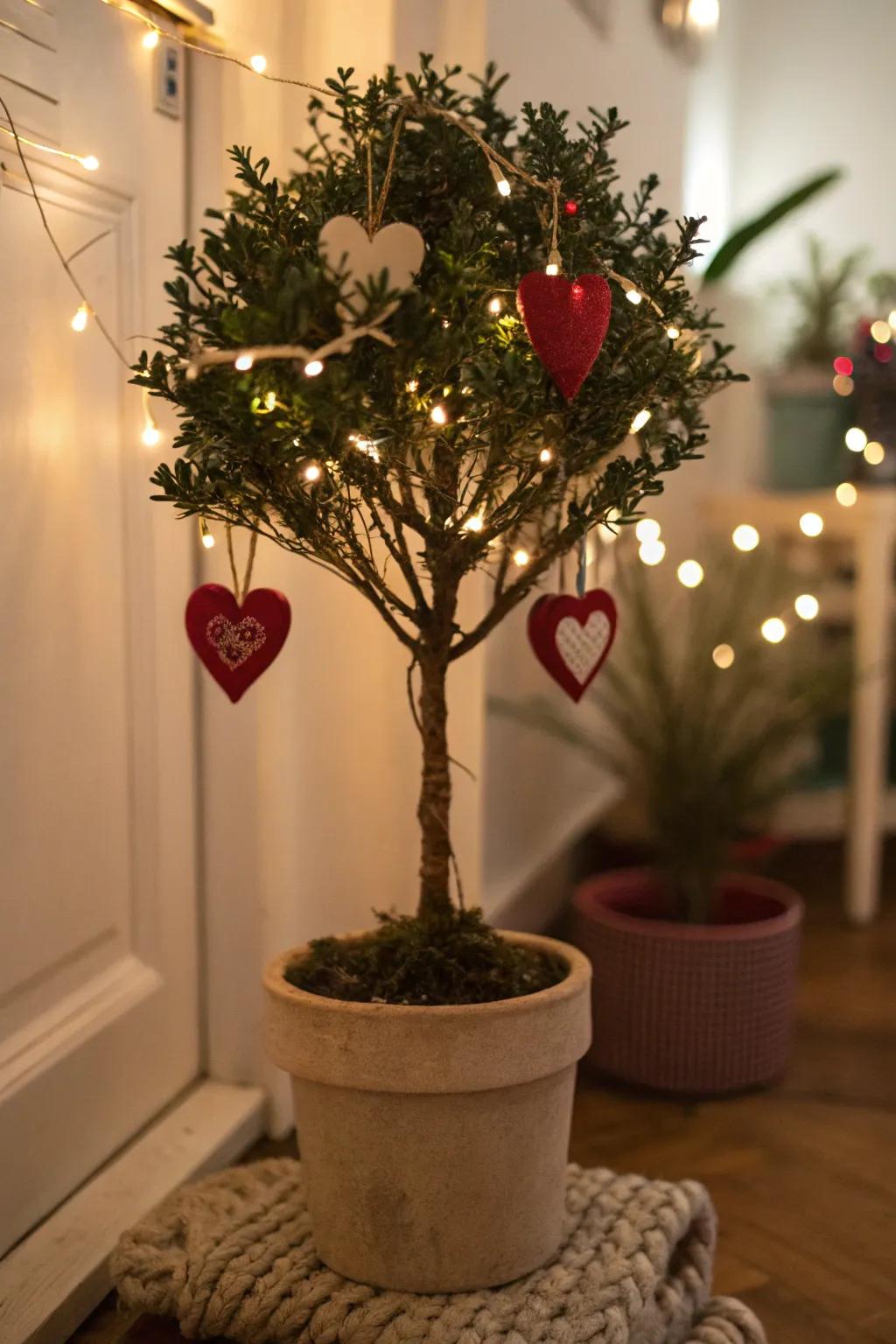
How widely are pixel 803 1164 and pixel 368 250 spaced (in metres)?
1.12

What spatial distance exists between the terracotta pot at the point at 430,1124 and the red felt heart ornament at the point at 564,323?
0.46 m

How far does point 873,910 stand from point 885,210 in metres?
1.60

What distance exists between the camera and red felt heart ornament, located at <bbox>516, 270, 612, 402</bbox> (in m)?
0.92

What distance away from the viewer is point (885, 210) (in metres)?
2.99

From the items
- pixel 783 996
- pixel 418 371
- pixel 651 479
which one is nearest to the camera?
pixel 418 371

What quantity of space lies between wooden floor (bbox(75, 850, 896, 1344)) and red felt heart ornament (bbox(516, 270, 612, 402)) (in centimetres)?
81

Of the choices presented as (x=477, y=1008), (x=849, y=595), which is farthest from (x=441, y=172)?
(x=849, y=595)

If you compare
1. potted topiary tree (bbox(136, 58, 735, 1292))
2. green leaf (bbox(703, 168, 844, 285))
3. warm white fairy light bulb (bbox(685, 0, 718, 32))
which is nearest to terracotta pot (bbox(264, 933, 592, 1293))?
potted topiary tree (bbox(136, 58, 735, 1292))

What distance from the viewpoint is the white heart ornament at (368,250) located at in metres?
0.87

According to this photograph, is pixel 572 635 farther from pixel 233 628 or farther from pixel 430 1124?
pixel 430 1124

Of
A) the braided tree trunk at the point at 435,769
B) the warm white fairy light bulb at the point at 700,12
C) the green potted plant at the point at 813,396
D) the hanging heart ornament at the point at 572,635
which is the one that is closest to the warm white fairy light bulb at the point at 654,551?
the hanging heart ornament at the point at 572,635

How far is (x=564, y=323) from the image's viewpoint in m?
0.92

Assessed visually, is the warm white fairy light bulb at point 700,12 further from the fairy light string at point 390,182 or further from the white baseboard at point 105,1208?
the white baseboard at point 105,1208

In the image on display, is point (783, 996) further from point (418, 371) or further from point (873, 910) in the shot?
point (418, 371)
